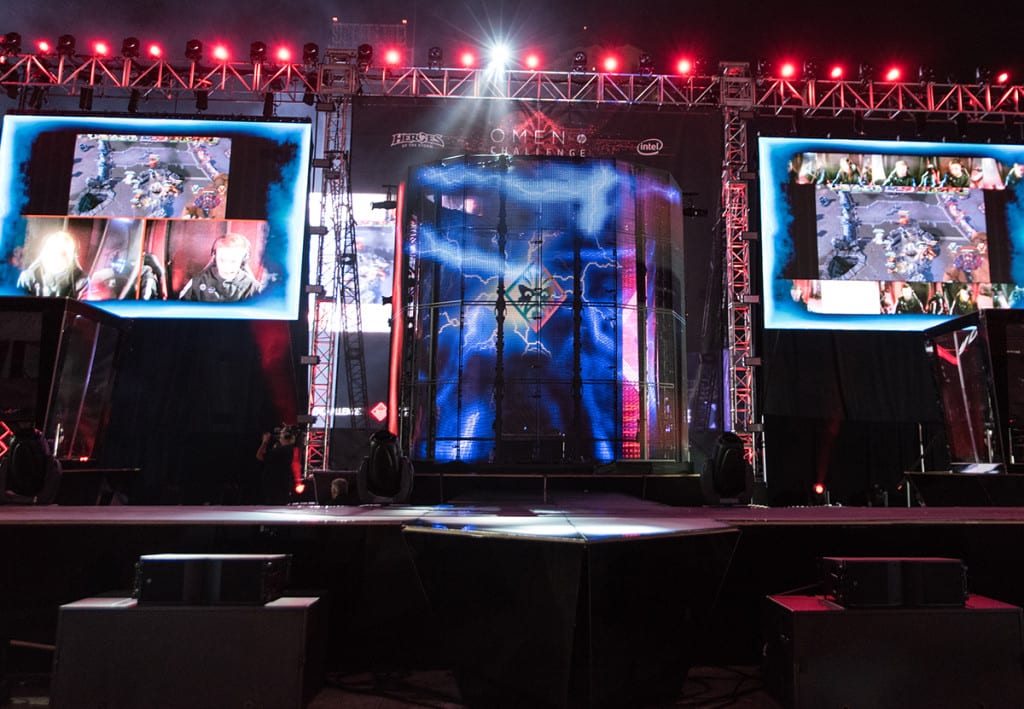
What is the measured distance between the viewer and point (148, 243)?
1141cm

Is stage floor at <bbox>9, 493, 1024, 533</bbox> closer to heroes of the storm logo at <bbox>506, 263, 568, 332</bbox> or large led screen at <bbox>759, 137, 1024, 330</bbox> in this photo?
heroes of the storm logo at <bbox>506, 263, 568, 332</bbox>

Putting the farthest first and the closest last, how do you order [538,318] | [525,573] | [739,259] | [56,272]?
[739,259], [56,272], [538,318], [525,573]

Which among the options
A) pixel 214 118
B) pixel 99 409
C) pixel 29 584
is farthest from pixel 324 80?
pixel 29 584

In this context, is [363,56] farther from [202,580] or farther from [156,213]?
[202,580]

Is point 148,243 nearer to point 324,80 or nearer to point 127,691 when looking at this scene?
point 324,80

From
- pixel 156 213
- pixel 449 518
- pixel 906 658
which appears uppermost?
pixel 156 213

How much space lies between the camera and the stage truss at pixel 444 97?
36.5ft

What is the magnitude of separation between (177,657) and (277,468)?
8179 millimetres

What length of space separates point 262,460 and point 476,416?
3.79m

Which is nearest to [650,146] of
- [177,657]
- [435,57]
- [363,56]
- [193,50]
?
[435,57]

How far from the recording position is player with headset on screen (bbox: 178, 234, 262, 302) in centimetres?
1139

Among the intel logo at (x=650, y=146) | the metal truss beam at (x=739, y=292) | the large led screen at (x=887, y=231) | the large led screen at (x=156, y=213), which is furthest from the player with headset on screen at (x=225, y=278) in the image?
the large led screen at (x=887, y=231)

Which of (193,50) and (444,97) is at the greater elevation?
(193,50)

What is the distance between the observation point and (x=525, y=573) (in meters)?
2.93
